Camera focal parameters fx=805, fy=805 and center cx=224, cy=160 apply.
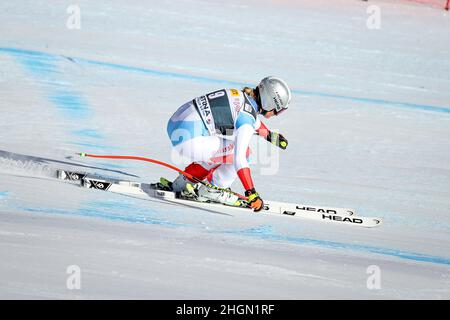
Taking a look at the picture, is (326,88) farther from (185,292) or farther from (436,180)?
(185,292)

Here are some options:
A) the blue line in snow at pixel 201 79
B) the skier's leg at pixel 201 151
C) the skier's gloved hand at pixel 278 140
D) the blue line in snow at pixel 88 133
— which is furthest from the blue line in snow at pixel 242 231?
the blue line in snow at pixel 201 79

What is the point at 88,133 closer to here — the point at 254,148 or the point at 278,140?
the point at 254,148

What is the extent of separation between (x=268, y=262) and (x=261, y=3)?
12426mm

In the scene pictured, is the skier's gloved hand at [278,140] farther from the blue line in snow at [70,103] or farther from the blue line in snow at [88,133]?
the blue line in snow at [70,103]

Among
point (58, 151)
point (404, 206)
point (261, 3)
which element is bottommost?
point (404, 206)

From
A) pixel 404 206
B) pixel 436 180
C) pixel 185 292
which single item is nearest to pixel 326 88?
pixel 436 180

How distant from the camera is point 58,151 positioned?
798 centimetres

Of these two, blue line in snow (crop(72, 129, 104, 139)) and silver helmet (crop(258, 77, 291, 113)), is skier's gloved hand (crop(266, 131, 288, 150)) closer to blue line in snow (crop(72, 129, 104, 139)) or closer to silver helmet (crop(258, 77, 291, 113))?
silver helmet (crop(258, 77, 291, 113))

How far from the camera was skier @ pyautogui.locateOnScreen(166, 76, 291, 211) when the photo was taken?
6473mm

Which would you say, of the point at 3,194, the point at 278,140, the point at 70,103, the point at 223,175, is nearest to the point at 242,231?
the point at 223,175

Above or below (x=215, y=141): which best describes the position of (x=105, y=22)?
above

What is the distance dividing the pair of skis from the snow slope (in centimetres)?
12

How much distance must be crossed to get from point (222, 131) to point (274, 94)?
1.76 ft

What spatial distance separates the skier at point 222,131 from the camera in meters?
6.47
